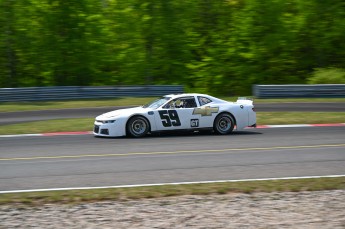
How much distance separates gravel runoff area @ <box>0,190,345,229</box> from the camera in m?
7.14

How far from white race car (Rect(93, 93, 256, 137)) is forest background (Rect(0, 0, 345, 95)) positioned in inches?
881

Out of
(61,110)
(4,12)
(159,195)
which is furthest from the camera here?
(4,12)

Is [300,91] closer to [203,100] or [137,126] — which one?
[203,100]

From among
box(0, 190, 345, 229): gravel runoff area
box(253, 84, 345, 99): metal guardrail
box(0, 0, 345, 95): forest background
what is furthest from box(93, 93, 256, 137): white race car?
box(0, 0, 345, 95): forest background

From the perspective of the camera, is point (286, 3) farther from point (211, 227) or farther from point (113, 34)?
point (211, 227)

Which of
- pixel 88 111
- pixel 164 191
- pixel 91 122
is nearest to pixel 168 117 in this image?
pixel 91 122

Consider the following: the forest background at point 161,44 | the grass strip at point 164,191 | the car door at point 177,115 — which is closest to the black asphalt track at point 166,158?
the car door at point 177,115

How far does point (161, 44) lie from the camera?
40344 millimetres

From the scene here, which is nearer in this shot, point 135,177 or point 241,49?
point 135,177

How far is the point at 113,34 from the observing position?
40.4m

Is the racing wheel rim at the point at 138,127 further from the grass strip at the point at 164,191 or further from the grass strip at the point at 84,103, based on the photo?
the grass strip at the point at 84,103

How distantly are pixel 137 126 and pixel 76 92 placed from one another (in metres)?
14.7

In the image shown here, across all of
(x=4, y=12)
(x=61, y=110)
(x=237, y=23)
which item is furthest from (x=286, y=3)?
(x=61, y=110)

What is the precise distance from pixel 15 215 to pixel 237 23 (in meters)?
36.0
